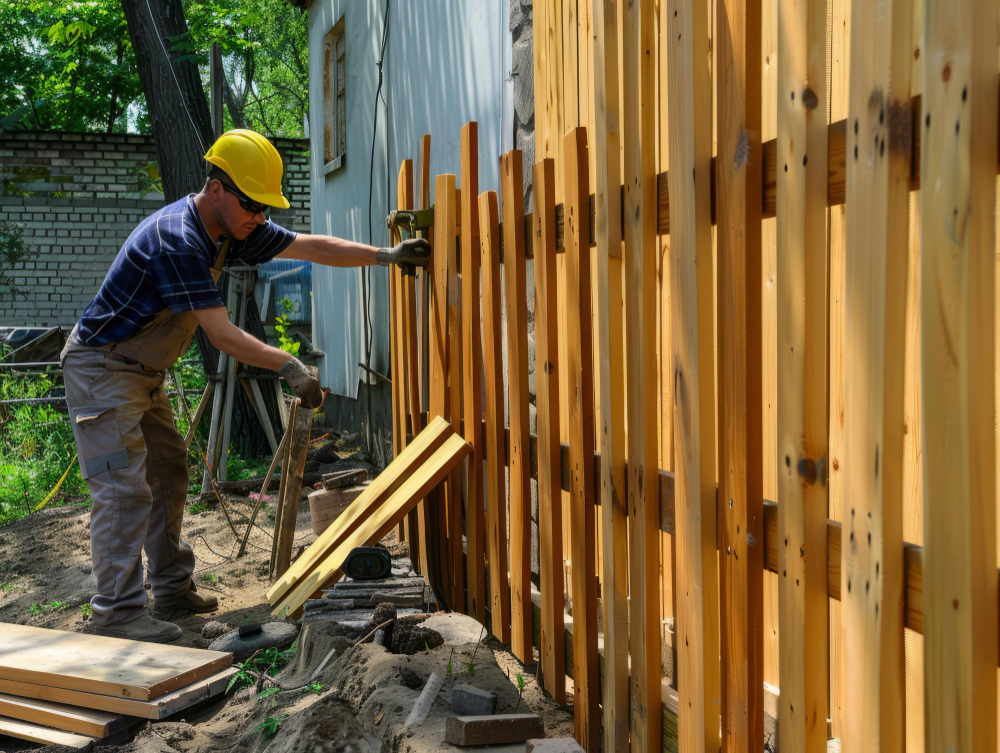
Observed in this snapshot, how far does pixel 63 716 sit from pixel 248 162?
2.43 meters

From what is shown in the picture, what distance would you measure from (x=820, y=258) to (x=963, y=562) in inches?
22.8

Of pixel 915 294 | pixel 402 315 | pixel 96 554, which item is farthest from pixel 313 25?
pixel 915 294

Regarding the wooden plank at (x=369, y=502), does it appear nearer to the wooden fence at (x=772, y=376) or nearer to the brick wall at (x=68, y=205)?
the wooden fence at (x=772, y=376)

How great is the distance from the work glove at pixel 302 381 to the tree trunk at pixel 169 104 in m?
4.59

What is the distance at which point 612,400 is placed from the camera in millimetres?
2348

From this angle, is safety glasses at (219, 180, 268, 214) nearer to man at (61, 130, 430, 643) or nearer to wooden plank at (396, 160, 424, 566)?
man at (61, 130, 430, 643)

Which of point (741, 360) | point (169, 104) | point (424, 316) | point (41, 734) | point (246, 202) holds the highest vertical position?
point (169, 104)

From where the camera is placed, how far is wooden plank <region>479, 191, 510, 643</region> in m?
3.26

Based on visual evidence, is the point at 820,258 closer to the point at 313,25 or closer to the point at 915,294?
the point at 915,294

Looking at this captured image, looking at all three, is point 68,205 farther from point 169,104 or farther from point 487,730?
point 487,730

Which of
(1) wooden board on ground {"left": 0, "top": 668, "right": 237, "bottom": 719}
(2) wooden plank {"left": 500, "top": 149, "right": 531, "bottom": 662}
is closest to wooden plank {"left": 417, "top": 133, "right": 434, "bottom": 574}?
(2) wooden plank {"left": 500, "top": 149, "right": 531, "bottom": 662}

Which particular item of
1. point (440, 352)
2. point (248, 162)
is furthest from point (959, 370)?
point (248, 162)

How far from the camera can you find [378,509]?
12.4 ft

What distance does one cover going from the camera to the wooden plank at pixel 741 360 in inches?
68.5
